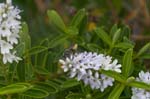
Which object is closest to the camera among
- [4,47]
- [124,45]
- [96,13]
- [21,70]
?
[4,47]

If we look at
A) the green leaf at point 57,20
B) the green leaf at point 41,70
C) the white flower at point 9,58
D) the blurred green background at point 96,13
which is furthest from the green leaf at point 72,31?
the blurred green background at point 96,13

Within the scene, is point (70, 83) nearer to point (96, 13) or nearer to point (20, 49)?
point (20, 49)

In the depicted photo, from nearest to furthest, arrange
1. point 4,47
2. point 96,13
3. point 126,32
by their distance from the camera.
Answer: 1. point 4,47
2. point 126,32
3. point 96,13

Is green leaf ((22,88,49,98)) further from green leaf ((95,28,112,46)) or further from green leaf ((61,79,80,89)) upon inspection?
green leaf ((95,28,112,46))

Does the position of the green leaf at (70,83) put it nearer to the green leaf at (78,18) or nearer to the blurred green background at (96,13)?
the green leaf at (78,18)

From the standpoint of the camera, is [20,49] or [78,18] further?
[78,18]

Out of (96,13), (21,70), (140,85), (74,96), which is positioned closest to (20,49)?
(21,70)

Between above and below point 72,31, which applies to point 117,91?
below
